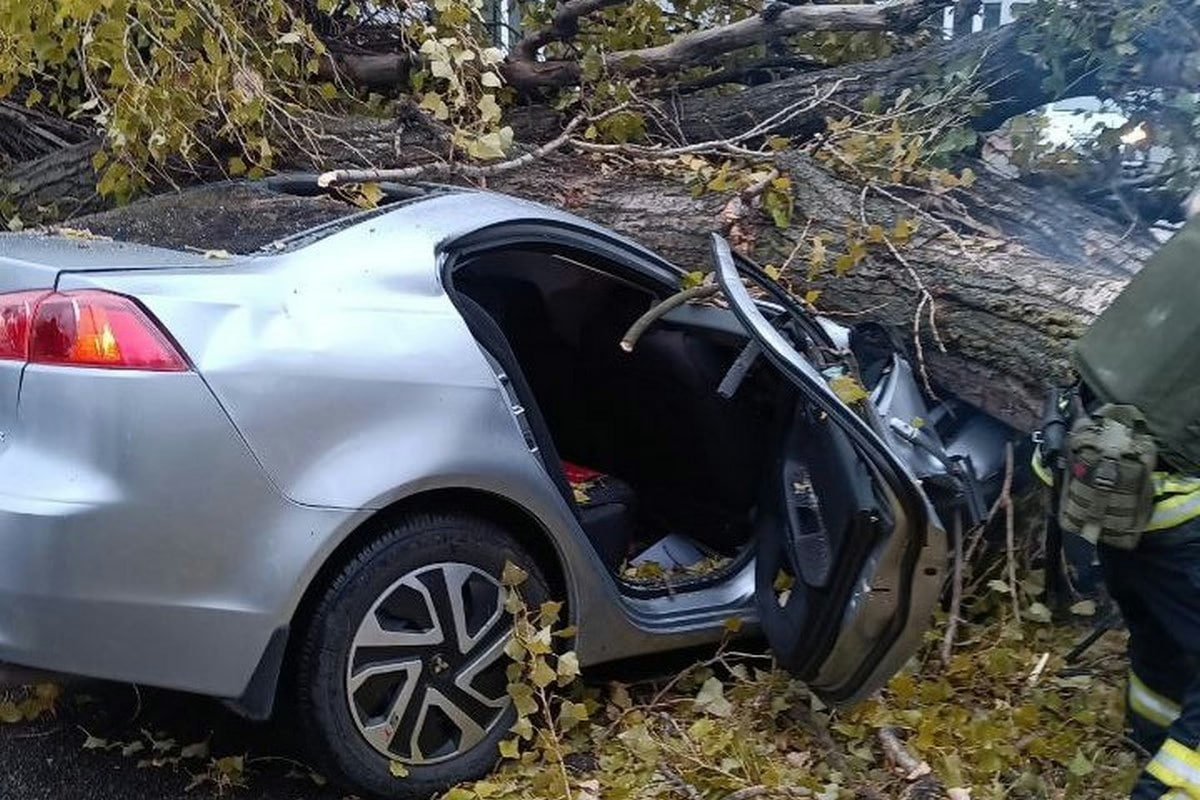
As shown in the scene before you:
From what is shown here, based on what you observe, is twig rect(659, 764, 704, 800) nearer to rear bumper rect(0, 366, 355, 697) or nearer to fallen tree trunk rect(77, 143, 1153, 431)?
rear bumper rect(0, 366, 355, 697)

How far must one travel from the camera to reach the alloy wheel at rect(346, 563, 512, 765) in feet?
8.93

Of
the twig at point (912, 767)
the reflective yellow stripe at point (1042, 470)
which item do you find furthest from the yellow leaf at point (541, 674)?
the reflective yellow stripe at point (1042, 470)

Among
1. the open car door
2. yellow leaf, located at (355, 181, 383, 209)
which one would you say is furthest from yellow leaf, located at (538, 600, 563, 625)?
yellow leaf, located at (355, 181, 383, 209)

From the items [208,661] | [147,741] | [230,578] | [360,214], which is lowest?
[147,741]

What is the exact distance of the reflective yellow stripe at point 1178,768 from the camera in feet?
7.82

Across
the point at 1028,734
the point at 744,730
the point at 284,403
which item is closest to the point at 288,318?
the point at 284,403

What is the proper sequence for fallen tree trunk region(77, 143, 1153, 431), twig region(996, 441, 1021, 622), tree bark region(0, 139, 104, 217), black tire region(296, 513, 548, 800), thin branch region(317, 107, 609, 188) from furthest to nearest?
tree bark region(0, 139, 104, 217), thin branch region(317, 107, 609, 188), twig region(996, 441, 1021, 622), fallen tree trunk region(77, 143, 1153, 431), black tire region(296, 513, 548, 800)

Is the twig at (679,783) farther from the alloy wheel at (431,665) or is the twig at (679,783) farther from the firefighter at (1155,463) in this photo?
the firefighter at (1155,463)

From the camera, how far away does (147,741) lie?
312 cm

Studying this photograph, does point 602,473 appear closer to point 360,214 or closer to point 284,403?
point 360,214

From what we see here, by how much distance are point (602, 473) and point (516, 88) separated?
6.89 ft

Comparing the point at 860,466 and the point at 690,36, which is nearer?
the point at 860,466

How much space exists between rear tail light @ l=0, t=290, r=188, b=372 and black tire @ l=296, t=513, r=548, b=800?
1.91 ft

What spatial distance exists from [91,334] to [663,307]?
59.8 inches
